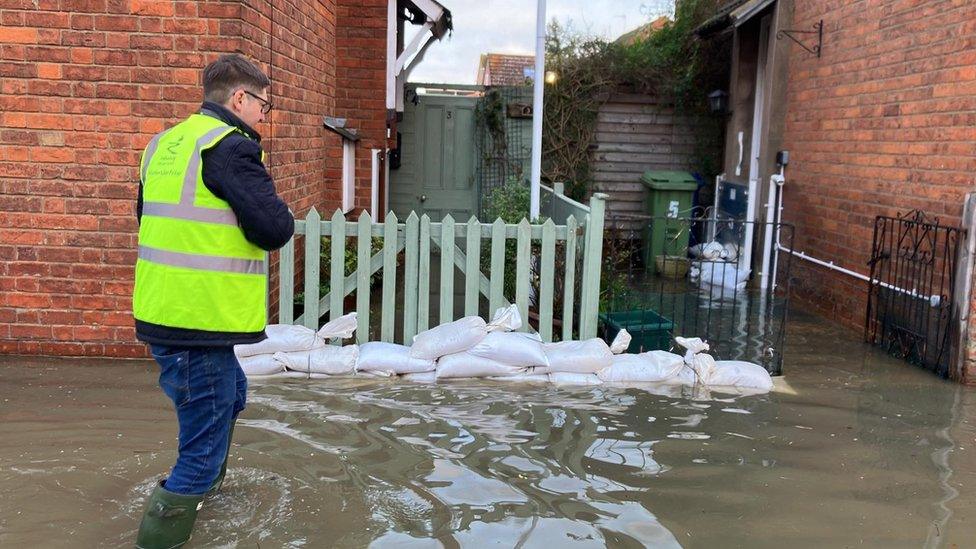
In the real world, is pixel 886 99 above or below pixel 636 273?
above

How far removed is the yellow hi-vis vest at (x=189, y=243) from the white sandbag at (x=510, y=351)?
2673 millimetres

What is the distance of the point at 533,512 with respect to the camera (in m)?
3.53

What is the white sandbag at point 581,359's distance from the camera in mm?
5543

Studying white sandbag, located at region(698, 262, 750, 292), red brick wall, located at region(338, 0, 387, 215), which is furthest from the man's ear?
white sandbag, located at region(698, 262, 750, 292)

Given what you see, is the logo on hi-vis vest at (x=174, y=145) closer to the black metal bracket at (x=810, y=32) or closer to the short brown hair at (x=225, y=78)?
the short brown hair at (x=225, y=78)

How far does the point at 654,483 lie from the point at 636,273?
7.34 metres

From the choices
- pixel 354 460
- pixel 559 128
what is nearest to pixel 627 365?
pixel 354 460

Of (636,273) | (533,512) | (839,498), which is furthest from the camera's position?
(636,273)

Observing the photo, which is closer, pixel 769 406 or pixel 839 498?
pixel 839 498

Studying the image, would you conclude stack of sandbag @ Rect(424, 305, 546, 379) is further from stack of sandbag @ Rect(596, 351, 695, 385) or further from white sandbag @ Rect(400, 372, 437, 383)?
stack of sandbag @ Rect(596, 351, 695, 385)

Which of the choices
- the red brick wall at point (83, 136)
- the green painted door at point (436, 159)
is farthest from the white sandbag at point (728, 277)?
the red brick wall at point (83, 136)

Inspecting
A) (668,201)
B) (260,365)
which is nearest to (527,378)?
(260,365)

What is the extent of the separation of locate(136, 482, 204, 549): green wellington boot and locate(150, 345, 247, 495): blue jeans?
3 centimetres

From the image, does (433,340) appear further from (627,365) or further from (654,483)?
(654,483)
